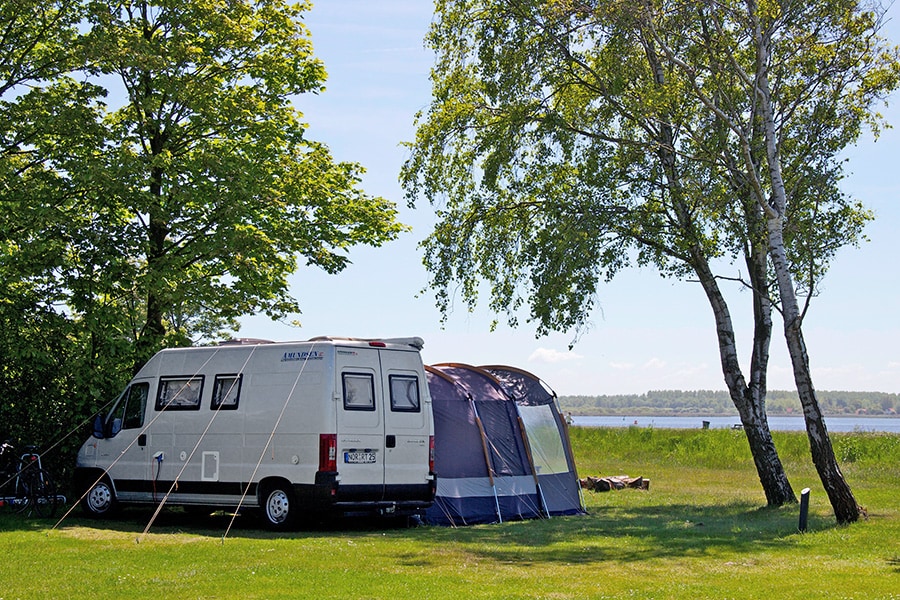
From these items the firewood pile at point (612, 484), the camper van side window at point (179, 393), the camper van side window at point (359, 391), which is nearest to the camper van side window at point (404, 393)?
the camper van side window at point (359, 391)

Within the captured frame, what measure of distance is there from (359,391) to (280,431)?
1287 mm

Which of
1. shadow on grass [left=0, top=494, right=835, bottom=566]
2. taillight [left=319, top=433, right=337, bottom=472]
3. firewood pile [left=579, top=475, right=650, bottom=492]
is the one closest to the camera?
shadow on grass [left=0, top=494, right=835, bottom=566]

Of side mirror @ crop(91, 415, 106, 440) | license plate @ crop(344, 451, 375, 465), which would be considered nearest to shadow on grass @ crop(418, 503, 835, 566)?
license plate @ crop(344, 451, 375, 465)

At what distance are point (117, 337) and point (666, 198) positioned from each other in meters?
11.1

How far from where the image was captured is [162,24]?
21406mm

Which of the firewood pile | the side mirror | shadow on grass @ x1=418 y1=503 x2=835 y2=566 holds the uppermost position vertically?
the side mirror

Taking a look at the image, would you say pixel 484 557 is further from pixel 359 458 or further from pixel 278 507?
pixel 278 507

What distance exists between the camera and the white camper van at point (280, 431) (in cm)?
1459

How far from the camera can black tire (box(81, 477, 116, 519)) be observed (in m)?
16.9

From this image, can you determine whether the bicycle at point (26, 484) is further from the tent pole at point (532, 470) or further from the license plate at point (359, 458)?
the tent pole at point (532, 470)

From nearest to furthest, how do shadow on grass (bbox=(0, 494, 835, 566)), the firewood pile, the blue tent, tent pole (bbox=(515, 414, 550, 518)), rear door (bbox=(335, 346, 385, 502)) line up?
shadow on grass (bbox=(0, 494, 835, 566)), rear door (bbox=(335, 346, 385, 502)), the blue tent, tent pole (bbox=(515, 414, 550, 518)), the firewood pile

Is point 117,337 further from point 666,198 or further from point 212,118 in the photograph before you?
point 666,198

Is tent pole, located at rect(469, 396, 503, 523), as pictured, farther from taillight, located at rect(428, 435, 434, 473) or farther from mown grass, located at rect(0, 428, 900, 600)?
taillight, located at rect(428, 435, 434, 473)

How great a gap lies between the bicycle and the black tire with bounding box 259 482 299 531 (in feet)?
14.2
